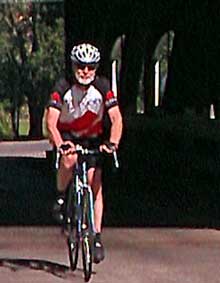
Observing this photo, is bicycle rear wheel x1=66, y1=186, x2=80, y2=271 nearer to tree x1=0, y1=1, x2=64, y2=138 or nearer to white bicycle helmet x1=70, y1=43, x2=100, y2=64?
white bicycle helmet x1=70, y1=43, x2=100, y2=64

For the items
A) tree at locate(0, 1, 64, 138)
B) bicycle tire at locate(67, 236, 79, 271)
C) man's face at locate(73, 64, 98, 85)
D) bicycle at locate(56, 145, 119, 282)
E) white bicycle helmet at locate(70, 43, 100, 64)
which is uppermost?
tree at locate(0, 1, 64, 138)

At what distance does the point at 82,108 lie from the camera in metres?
10.3

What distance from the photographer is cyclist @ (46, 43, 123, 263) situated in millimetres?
10281

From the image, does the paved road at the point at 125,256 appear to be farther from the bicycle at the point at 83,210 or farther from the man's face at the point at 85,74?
the man's face at the point at 85,74

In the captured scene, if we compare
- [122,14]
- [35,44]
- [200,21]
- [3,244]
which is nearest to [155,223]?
[3,244]

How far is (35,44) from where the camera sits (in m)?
70.2

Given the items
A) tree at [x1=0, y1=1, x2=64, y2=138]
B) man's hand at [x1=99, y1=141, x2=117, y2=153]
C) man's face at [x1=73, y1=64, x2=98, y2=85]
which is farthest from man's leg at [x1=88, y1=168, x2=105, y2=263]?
tree at [x1=0, y1=1, x2=64, y2=138]

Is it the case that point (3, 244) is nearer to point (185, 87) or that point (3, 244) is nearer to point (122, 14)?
point (185, 87)

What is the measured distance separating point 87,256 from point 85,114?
1.16 m

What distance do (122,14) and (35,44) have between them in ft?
111

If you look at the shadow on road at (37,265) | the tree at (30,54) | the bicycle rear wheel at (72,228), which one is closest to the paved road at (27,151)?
the tree at (30,54)

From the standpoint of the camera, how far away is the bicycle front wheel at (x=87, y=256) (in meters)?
10.2

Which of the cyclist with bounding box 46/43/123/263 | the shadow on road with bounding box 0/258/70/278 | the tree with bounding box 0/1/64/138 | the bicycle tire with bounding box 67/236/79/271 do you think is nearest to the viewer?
the cyclist with bounding box 46/43/123/263

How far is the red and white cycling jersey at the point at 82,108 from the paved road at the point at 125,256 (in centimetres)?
124
